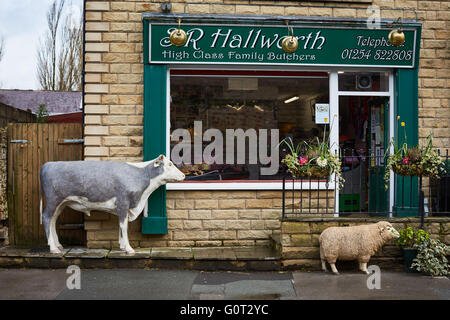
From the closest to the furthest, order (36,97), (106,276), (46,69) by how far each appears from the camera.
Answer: (106,276) < (36,97) < (46,69)

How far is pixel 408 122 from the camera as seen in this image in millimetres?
8172

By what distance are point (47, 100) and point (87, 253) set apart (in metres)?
11.2

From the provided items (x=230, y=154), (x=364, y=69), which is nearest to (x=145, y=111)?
(x=230, y=154)

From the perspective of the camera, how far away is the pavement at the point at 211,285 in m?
5.86

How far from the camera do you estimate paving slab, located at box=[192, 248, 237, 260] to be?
7082 mm

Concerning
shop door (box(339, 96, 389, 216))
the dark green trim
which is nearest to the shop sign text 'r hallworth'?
the dark green trim

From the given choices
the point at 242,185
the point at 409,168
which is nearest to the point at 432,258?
the point at 409,168

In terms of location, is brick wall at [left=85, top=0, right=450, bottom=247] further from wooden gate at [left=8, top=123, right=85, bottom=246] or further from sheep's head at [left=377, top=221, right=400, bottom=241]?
sheep's head at [left=377, top=221, right=400, bottom=241]

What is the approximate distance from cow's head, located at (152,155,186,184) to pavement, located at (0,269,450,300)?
1372 millimetres

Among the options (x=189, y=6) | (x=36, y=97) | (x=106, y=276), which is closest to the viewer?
(x=106, y=276)

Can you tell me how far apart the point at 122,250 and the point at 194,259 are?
1175 millimetres

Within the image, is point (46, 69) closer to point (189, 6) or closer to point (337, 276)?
point (189, 6)

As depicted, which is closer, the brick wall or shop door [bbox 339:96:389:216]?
the brick wall

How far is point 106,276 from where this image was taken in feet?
21.9
